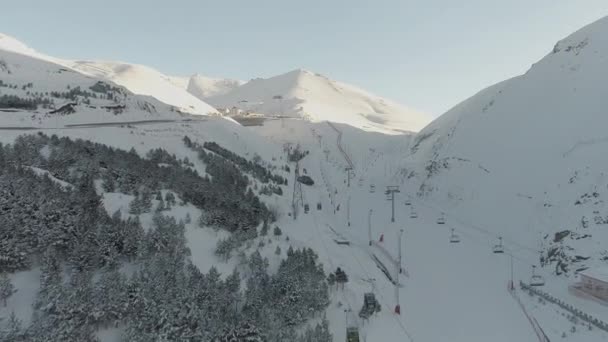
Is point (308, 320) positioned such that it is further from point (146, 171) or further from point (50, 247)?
point (146, 171)

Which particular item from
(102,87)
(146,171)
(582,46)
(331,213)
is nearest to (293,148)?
(102,87)

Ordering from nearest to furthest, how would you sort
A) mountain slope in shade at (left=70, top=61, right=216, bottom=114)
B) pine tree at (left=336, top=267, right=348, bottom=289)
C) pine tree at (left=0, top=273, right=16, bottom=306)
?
pine tree at (left=0, top=273, right=16, bottom=306) → pine tree at (left=336, top=267, right=348, bottom=289) → mountain slope in shade at (left=70, top=61, right=216, bottom=114)

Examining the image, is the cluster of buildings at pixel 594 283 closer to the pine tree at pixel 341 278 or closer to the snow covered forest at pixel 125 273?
the pine tree at pixel 341 278

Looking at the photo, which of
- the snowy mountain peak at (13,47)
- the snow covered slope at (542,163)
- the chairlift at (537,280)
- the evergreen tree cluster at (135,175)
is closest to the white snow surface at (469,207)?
the snow covered slope at (542,163)

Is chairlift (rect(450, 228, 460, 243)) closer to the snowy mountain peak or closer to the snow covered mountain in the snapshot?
the snow covered mountain

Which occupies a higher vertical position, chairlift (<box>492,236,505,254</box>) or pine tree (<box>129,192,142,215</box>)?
pine tree (<box>129,192,142,215</box>)

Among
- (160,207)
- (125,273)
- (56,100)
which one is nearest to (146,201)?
(160,207)

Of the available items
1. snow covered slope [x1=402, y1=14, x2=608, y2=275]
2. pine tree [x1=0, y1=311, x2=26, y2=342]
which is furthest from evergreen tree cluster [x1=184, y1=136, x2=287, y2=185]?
pine tree [x1=0, y1=311, x2=26, y2=342]

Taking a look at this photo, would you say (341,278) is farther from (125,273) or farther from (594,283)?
(594,283)
